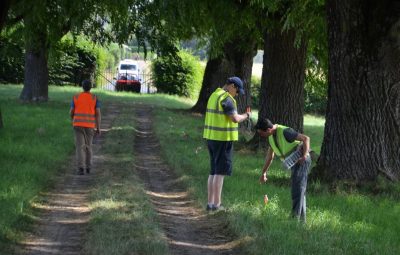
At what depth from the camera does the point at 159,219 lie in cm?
948

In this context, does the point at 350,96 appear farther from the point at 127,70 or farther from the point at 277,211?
the point at 127,70

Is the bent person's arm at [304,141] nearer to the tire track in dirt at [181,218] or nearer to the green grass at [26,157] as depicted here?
the tire track in dirt at [181,218]

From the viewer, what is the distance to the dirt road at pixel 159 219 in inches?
319

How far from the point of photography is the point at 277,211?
9.56m

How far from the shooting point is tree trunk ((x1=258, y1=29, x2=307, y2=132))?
17.1 m

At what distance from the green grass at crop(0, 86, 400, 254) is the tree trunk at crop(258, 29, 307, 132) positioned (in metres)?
1.24

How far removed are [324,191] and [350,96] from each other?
168cm

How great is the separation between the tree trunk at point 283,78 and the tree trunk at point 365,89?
493 centimetres

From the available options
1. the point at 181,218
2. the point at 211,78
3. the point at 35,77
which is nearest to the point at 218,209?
the point at 181,218

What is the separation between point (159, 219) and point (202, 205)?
114 cm

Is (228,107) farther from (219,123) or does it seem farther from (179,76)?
(179,76)

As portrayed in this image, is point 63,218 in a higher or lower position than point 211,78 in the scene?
lower

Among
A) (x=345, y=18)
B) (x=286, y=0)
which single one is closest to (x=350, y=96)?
(x=345, y=18)

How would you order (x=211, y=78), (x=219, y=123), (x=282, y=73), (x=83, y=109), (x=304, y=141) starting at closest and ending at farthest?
(x=304, y=141)
(x=219, y=123)
(x=83, y=109)
(x=282, y=73)
(x=211, y=78)
